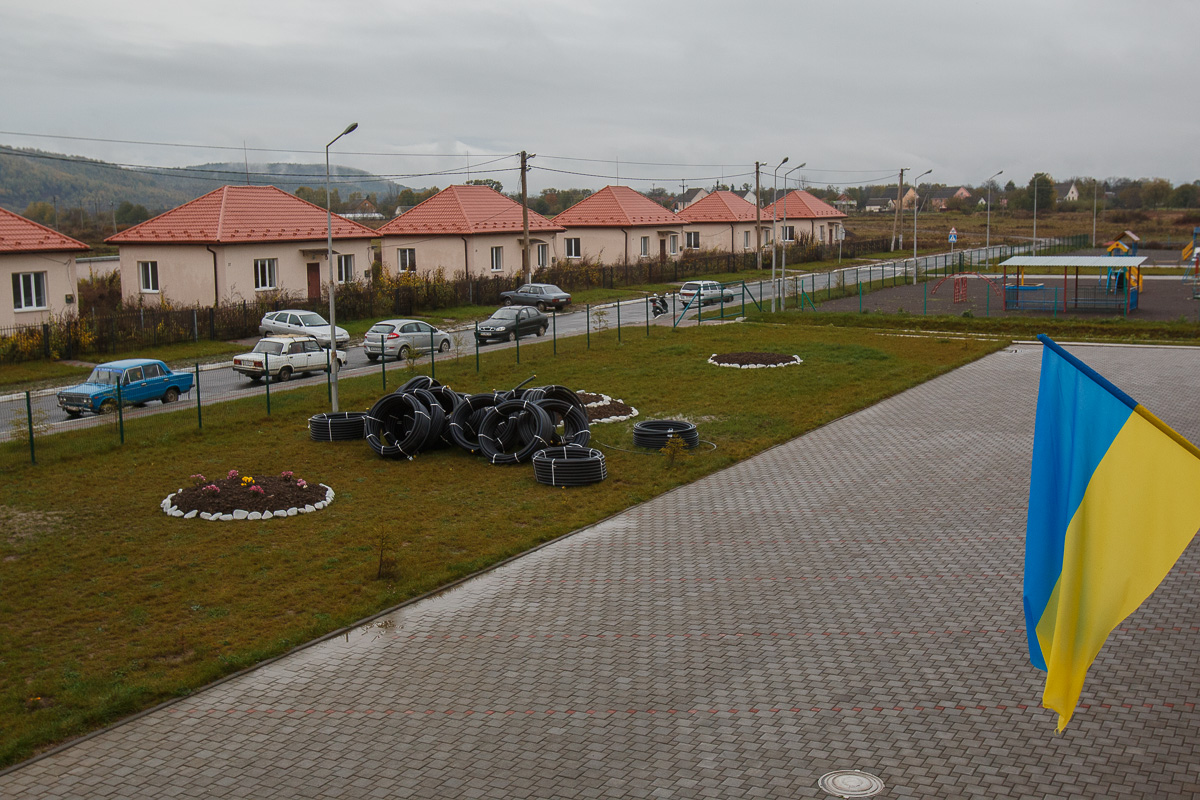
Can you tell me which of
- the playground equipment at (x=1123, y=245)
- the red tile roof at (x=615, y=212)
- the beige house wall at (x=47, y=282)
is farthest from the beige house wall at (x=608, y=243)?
the beige house wall at (x=47, y=282)

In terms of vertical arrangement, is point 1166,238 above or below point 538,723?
above

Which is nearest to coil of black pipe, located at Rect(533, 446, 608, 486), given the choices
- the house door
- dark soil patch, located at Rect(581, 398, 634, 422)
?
dark soil patch, located at Rect(581, 398, 634, 422)

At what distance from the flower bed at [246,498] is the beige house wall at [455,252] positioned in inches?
1449

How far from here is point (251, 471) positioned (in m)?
19.0

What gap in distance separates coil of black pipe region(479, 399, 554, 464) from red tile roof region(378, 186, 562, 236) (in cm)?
3692

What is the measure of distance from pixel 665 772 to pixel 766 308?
41.5 meters

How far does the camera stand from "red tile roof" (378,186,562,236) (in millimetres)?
55094

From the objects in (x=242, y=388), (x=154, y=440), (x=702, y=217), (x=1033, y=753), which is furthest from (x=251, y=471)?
(x=702, y=217)

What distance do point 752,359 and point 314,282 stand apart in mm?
25381

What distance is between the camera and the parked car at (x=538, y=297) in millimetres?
49125

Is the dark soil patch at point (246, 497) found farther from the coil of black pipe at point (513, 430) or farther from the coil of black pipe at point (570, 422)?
the coil of black pipe at point (570, 422)

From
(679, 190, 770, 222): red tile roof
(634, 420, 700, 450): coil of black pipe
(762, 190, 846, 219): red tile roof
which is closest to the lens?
(634, 420, 700, 450): coil of black pipe

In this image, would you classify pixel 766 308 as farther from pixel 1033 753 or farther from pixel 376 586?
pixel 1033 753

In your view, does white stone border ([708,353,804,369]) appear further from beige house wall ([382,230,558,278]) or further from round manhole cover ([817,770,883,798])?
beige house wall ([382,230,558,278])
